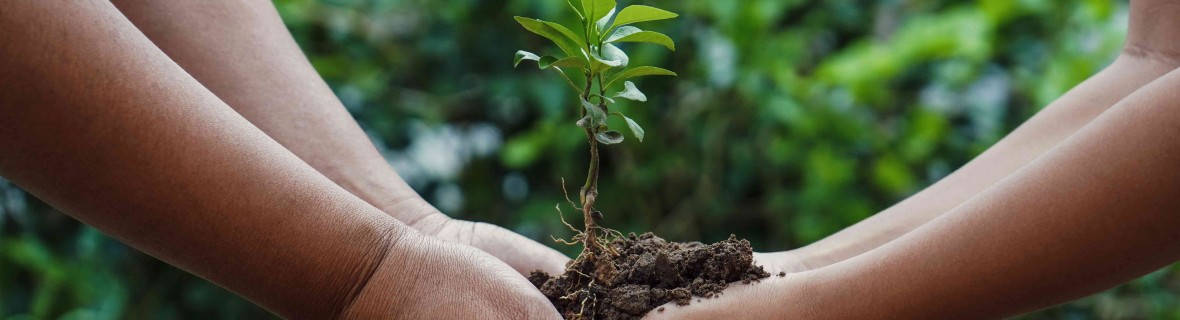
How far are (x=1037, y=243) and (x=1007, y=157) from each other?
1.22ft

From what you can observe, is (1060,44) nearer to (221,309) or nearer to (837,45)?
(837,45)

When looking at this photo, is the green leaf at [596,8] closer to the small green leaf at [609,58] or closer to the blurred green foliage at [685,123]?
the small green leaf at [609,58]

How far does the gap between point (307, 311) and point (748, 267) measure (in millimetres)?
480

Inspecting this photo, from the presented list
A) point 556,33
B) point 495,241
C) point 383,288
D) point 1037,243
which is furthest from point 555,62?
point 1037,243

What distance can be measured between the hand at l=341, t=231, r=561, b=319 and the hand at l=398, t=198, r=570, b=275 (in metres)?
0.24

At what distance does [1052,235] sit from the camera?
100 centimetres

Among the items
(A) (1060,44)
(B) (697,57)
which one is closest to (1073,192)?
(B) (697,57)

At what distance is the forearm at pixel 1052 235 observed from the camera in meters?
0.96

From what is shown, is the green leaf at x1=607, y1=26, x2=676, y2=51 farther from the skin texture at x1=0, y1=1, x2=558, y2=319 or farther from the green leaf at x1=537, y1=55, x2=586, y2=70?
the skin texture at x1=0, y1=1, x2=558, y2=319

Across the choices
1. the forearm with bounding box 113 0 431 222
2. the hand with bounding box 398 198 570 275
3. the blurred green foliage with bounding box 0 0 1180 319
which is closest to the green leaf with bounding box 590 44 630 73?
the hand with bounding box 398 198 570 275

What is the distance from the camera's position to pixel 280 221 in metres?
1.03

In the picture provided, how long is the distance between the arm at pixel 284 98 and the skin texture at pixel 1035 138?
1.22 ft

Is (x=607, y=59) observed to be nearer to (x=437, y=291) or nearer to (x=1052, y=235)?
(x=437, y=291)

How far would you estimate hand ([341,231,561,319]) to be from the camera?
42.7 inches
